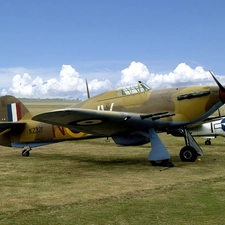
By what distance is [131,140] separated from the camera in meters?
11.1

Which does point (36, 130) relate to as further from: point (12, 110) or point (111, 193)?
point (111, 193)

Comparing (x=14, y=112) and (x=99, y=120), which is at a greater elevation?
(x=14, y=112)

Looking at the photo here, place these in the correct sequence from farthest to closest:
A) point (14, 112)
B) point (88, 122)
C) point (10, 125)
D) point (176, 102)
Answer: point (14, 112), point (10, 125), point (176, 102), point (88, 122)

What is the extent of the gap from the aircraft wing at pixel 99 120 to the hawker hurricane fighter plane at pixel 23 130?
1.70 m

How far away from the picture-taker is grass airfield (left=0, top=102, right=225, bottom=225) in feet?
16.0

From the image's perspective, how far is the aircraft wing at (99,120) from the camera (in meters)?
8.70

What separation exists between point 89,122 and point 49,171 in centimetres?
179

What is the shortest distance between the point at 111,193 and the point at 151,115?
3.78 metres

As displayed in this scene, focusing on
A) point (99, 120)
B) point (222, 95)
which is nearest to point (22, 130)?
point (99, 120)

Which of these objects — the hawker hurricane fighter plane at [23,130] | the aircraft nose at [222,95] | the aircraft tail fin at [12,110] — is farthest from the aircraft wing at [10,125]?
the aircraft nose at [222,95]

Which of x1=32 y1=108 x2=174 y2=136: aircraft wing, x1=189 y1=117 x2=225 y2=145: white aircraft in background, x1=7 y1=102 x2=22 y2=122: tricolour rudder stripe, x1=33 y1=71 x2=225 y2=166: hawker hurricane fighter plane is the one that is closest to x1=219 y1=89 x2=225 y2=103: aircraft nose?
x1=33 y1=71 x2=225 y2=166: hawker hurricane fighter plane

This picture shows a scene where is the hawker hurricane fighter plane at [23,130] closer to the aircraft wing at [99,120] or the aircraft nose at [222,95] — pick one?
the aircraft wing at [99,120]

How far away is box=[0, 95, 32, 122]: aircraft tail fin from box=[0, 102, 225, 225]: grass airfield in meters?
3.38

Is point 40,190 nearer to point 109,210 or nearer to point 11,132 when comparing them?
point 109,210
